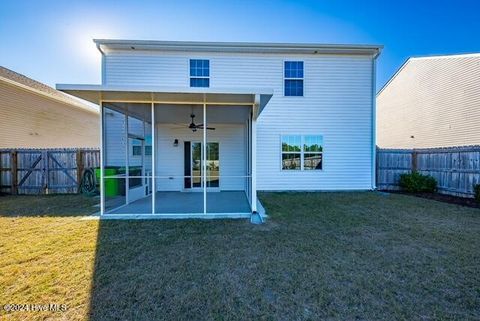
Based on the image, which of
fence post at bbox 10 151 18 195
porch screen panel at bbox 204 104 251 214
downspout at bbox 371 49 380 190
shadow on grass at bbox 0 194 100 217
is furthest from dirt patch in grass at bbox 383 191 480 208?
fence post at bbox 10 151 18 195

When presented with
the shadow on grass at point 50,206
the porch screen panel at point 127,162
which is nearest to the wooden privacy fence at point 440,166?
the porch screen panel at point 127,162

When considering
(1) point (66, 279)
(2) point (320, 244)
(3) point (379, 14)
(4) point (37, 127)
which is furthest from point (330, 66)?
(4) point (37, 127)

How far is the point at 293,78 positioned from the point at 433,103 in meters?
10.7

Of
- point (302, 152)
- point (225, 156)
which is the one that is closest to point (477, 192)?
point (302, 152)

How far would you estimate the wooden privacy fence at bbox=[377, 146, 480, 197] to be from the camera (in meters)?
8.39

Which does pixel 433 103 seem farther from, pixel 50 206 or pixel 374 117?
pixel 50 206

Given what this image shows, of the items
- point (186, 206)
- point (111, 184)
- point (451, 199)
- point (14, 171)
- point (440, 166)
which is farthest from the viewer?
point (14, 171)

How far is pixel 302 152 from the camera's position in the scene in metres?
10.2

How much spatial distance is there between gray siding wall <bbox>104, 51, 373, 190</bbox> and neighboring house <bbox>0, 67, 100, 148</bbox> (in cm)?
725

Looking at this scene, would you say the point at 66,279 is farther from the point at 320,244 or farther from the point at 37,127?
the point at 37,127

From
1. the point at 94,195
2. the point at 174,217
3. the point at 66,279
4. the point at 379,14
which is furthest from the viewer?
the point at 379,14

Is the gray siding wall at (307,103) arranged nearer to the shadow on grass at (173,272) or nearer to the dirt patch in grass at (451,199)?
the dirt patch in grass at (451,199)

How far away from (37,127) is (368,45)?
17908 millimetres

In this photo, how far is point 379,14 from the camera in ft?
38.9
